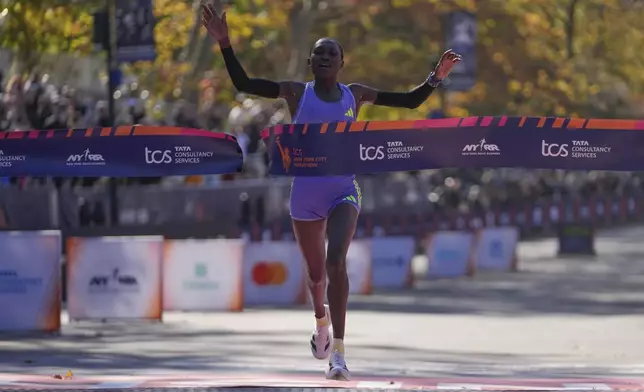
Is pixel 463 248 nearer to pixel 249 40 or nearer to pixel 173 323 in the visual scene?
pixel 173 323

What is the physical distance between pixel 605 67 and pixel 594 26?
235 cm

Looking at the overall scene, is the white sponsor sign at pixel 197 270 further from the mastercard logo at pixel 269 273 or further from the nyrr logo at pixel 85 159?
the nyrr logo at pixel 85 159

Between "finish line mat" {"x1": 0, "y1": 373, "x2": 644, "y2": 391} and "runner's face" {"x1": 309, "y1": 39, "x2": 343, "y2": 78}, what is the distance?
5.70 ft

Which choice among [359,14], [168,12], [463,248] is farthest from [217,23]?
[359,14]

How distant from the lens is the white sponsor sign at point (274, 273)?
23016 millimetres

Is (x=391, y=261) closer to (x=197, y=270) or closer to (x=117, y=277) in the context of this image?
(x=197, y=270)

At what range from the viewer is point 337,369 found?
428 inches

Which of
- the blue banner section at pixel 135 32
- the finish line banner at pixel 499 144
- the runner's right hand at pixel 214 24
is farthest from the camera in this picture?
Result: the blue banner section at pixel 135 32

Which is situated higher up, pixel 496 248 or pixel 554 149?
pixel 496 248

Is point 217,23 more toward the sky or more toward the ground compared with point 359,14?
more toward the ground

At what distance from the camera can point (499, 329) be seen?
19656 mm

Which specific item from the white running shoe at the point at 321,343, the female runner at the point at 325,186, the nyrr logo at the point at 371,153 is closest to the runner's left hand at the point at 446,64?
the female runner at the point at 325,186

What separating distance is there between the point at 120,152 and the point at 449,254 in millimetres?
17947

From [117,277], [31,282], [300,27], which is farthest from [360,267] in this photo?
[300,27]
